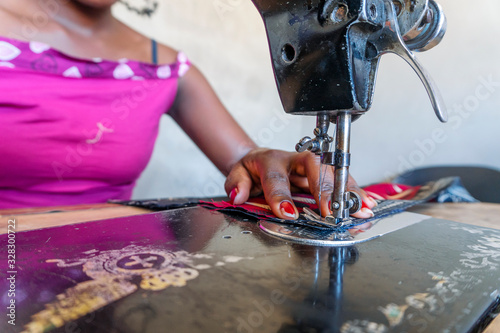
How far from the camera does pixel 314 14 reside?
0.74 m

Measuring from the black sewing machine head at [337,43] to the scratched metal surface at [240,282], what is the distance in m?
0.30

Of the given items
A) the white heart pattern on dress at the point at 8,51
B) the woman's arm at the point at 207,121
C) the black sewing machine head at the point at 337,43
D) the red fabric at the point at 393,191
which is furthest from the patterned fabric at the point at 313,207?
the white heart pattern on dress at the point at 8,51

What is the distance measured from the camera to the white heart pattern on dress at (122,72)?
1557 millimetres

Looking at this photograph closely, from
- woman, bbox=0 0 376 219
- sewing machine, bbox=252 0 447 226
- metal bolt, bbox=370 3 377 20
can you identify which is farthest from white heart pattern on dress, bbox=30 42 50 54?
metal bolt, bbox=370 3 377 20

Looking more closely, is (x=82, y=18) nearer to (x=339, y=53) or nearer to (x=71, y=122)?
(x=71, y=122)

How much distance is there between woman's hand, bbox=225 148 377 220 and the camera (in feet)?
2.98

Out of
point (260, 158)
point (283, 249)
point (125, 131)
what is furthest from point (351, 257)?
point (125, 131)

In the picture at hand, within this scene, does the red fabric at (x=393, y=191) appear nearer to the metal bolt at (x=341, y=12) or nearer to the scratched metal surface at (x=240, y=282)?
the scratched metal surface at (x=240, y=282)

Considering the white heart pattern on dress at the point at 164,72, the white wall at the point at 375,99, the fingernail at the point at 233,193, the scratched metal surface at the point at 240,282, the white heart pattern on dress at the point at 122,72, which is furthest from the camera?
the white wall at the point at 375,99

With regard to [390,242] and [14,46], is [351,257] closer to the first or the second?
[390,242]

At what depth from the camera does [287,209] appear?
90cm

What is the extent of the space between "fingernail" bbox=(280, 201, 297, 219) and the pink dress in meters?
0.93

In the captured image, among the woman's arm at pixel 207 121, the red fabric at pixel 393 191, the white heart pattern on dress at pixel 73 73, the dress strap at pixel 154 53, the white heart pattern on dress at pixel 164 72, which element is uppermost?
the dress strap at pixel 154 53

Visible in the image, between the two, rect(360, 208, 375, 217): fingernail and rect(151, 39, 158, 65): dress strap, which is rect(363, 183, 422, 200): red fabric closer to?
rect(360, 208, 375, 217): fingernail
